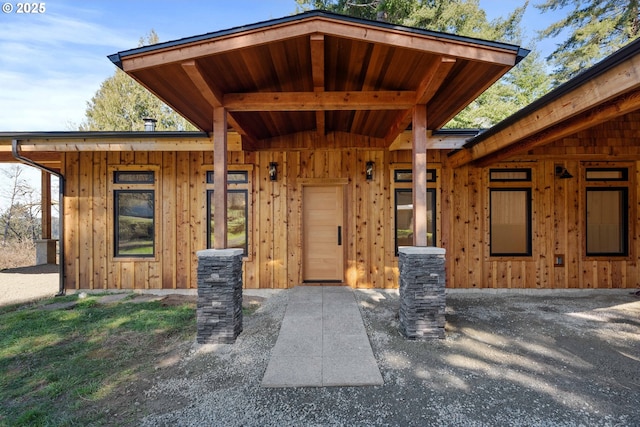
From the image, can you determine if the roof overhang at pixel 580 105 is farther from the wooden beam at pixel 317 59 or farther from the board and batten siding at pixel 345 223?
the wooden beam at pixel 317 59

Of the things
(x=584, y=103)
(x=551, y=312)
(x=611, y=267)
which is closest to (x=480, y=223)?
(x=551, y=312)

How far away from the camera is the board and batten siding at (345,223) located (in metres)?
4.95

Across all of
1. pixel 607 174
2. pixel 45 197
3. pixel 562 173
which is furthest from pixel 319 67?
pixel 45 197

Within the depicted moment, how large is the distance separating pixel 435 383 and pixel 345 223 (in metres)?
3.05

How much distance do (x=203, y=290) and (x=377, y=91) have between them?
300 cm

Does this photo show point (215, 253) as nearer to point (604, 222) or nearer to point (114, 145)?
point (114, 145)

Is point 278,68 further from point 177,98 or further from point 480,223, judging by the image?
point 480,223

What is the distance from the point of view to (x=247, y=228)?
197 inches

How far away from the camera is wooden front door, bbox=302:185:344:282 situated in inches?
199

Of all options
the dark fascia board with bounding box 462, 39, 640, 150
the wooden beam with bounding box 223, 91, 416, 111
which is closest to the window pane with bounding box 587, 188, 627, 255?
the dark fascia board with bounding box 462, 39, 640, 150

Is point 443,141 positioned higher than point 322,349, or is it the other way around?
point 443,141

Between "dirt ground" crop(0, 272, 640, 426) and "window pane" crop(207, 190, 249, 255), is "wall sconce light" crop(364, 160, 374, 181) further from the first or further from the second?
"dirt ground" crop(0, 272, 640, 426)

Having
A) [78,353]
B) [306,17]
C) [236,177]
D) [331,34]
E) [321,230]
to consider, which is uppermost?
[306,17]

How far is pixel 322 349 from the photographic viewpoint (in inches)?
110
